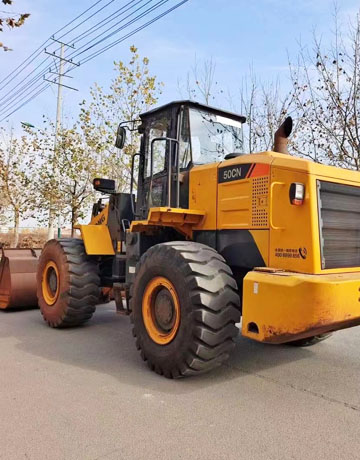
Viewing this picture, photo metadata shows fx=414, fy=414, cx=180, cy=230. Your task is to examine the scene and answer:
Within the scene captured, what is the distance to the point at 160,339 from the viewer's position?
4.24 meters

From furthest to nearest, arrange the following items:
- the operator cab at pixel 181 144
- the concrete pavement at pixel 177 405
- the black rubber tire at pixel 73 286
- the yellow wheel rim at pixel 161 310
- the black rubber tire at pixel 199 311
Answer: the black rubber tire at pixel 73 286 < the operator cab at pixel 181 144 < the yellow wheel rim at pixel 161 310 < the black rubber tire at pixel 199 311 < the concrete pavement at pixel 177 405

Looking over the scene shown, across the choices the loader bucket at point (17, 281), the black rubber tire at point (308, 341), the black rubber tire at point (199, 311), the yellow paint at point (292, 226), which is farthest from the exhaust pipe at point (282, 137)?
the loader bucket at point (17, 281)

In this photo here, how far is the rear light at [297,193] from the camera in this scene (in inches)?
144

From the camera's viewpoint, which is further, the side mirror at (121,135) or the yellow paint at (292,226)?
the side mirror at (121,135)

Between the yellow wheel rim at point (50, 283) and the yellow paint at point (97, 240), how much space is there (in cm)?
63

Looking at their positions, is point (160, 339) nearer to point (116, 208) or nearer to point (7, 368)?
point (7, 368)

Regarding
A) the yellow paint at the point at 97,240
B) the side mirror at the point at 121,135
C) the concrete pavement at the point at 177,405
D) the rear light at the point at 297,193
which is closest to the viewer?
the concrete pavement at the point at 177,405

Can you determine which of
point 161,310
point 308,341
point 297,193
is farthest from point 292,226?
point 308,341

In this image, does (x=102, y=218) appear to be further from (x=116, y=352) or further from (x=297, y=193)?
(x=297, y=193)

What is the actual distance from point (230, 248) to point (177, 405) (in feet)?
5.70

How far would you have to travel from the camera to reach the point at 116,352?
5.07 meters

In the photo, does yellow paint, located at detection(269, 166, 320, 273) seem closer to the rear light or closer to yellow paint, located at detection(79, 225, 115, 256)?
the rear light

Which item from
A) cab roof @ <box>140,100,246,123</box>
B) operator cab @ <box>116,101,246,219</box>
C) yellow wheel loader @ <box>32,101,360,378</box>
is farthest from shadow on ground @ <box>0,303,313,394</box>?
cab roof @ <box>140,100,246,123</box>

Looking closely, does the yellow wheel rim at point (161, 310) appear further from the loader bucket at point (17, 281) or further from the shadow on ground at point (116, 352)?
→ the loader bucket at point (17, 281)
